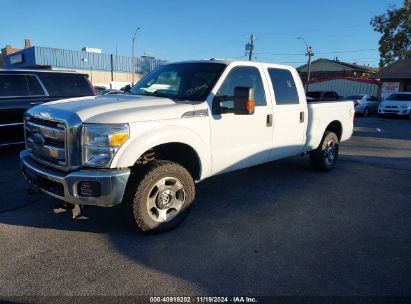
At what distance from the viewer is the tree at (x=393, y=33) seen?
134 ft

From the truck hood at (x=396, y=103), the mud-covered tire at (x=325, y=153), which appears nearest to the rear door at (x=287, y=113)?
the mud-covered tire at (x=325, y=153)

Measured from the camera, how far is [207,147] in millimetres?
4289

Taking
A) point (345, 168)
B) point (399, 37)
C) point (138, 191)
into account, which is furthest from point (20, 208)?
point (399, 37)

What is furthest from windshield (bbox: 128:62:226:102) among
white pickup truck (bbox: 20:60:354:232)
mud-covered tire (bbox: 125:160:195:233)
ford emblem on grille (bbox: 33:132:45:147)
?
ford emblem on grille (bbox: 33:132:45:147)

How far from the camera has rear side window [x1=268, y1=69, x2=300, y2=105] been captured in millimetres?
5301

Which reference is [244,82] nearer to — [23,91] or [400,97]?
[23,91]

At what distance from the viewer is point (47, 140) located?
3809 mm

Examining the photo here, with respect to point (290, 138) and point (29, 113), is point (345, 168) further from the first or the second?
point (29, 113)

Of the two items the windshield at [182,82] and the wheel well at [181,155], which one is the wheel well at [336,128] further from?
the wheel well at [181,155]

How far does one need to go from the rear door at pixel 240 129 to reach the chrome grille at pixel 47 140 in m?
1.68

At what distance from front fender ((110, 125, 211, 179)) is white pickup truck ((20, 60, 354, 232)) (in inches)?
0.4

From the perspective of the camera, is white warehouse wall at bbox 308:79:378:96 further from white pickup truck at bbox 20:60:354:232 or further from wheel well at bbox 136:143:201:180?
wheel well at bbox 136:143:201:180

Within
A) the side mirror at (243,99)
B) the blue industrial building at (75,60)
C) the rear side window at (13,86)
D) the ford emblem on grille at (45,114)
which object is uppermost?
the blue industrial building at (75,60)

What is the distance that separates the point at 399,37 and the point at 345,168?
1630 inches
